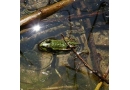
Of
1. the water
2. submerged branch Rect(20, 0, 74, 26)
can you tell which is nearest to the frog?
the water

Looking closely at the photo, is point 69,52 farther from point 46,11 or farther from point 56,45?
point 46,11

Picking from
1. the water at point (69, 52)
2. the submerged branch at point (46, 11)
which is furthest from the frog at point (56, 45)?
the submerged branch at point (46, 11)

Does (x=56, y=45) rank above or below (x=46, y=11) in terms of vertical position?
below

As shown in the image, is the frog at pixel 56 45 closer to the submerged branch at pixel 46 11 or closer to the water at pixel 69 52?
the water at pixel 69 52

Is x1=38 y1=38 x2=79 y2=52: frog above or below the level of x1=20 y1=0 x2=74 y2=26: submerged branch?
below

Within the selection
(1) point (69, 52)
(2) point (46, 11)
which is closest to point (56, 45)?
(1) point (69, 52)

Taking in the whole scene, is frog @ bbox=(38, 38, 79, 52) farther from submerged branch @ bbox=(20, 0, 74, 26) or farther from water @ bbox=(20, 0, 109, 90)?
submerged branch @ bbox=(20, 0, 74, 26)
